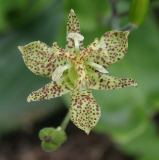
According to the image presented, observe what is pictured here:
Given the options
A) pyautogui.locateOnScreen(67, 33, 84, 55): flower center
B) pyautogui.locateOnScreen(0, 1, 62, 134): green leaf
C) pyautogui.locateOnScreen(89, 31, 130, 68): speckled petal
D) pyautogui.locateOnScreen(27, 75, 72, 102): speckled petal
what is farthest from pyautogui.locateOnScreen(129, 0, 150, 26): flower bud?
pyautogui.locateOnScreen(0, 1, 62, 134): green leaf

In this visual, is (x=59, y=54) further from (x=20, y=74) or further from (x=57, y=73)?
(x=20, y=74)

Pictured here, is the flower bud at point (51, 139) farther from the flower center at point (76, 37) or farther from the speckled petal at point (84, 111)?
the flower center at point (76, 37)

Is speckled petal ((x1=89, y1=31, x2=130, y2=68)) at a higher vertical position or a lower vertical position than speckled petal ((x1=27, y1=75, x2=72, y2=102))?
higher

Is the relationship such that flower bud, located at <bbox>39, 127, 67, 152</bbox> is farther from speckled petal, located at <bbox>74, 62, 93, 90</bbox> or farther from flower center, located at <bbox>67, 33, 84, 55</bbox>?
flower center, located at <bbox>67, 33, 84, 55</bbox>

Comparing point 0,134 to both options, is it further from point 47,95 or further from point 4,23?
point 47,95

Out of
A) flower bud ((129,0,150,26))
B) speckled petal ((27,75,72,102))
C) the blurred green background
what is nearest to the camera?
speckled petal ((27,75,72,102))

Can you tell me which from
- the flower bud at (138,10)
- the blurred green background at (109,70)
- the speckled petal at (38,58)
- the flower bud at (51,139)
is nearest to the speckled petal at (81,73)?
the speckled petal at (38,58)

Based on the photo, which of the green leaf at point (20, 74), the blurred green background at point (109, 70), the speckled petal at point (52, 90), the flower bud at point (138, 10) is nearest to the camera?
the speckled petal at point (52, 90)
